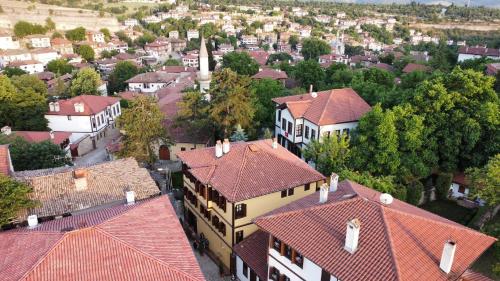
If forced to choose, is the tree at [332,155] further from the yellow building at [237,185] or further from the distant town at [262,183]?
the yellow building at [237,185]

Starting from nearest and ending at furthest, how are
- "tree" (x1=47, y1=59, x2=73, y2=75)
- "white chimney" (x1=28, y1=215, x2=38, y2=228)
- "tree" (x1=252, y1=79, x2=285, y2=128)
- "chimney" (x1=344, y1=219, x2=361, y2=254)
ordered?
"chimney" (x1=344, y1=219, x2=361, y2=254) < "white chimney" (x1=28, y1=215, x2=38, y2=228) < "tree" (x1=252, y1=79, x2=285, y2=128) < "tree" (x1=47, y1=59, x2=73, y2=75)

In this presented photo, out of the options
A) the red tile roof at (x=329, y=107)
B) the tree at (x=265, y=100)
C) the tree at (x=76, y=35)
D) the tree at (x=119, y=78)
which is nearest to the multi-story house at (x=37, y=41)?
the tree at (x=76, y=35)

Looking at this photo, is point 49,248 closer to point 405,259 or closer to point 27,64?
point 405,259

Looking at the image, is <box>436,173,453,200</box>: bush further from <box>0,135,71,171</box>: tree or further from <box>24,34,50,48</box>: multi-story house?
<box>24,34,50,48</box>: multi-story house

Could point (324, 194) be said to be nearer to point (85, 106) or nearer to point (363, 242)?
point (363, 242)

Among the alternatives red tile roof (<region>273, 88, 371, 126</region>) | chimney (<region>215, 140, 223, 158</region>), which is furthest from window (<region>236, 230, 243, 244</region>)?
red tile roof (<region>273, 88, 371, 126</region>)

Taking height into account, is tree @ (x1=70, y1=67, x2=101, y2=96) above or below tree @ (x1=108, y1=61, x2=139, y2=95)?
above

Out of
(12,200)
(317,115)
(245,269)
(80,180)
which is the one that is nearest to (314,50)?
(317,115)
